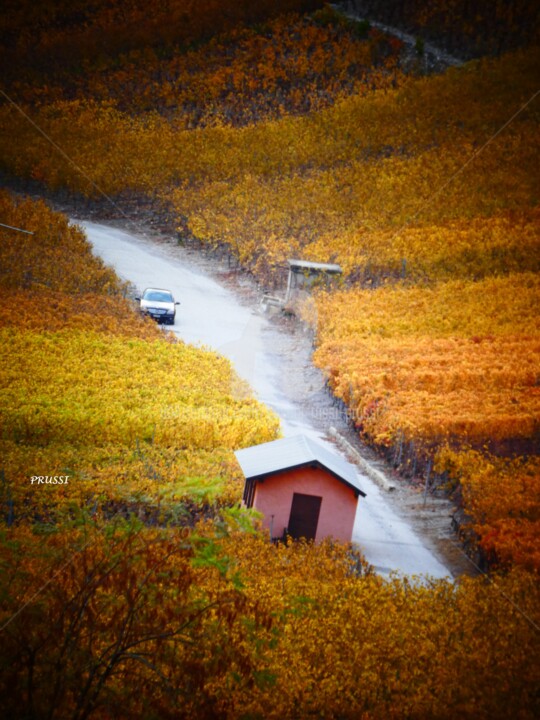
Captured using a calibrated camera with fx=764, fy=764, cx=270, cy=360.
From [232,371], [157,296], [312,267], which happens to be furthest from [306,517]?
[312,267]

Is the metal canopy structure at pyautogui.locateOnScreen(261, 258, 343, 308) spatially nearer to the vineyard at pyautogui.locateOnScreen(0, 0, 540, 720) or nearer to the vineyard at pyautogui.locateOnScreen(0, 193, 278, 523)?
the vineyard at pyautogui.locateOnScreen(0, 0, 540, 720)

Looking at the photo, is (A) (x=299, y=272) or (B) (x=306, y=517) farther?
(A) (x=299, y=272)

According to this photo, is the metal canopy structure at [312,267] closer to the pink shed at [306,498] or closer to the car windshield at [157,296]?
the car windshield at [157,296]

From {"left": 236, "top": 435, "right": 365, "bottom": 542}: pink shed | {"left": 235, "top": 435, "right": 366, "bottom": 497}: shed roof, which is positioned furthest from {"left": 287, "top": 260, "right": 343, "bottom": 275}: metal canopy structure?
{"left": 236, "top": 435, "right": 365, "bottom": 542}: pink shed

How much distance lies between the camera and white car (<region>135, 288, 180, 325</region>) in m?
11.5

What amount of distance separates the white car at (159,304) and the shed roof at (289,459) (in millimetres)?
3268

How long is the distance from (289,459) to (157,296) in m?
4.52

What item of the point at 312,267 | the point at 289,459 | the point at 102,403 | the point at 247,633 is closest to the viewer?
the point at 247,633

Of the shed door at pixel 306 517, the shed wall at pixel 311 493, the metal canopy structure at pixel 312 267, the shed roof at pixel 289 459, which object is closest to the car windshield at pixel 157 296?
the metal canopy structure at pixel 312 267

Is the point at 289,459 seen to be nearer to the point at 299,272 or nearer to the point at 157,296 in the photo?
the point at 157,296

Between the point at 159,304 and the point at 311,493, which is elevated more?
the point at 159,304

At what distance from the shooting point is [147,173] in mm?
15102

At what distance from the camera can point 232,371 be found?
1081 cm

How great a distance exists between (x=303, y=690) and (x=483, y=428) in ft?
17.6
